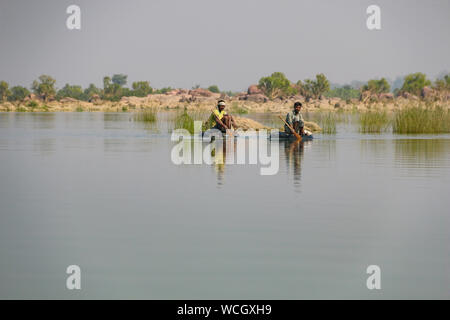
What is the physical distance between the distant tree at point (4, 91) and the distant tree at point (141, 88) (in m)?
19.4

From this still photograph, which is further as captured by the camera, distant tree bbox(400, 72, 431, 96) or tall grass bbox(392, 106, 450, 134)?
distant tree bbox(400, 72, 431, 96)

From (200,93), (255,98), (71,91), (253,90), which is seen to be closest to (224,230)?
(255,98)

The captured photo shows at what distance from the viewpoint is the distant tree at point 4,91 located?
10012 centimetres

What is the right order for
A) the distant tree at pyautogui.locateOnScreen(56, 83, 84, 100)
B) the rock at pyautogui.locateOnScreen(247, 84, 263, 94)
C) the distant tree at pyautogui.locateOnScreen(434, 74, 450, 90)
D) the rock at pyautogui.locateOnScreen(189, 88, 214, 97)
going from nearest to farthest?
the distant tree at pyautogui.locateOnScreen(434, 74, 450, 90) → the rock at pyautogui.locateOnScreen(247, 84, 263, 94) → the rock at pyautogui.locateOnScreen(189, 88, 214, 97) → the distant tree at pyautogui.locateOnScreen(56, 83, 84, 100)

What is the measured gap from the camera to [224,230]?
7.85 meters

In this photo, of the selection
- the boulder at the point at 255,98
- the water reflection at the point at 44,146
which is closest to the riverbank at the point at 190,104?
the boulder at the point at 255,98

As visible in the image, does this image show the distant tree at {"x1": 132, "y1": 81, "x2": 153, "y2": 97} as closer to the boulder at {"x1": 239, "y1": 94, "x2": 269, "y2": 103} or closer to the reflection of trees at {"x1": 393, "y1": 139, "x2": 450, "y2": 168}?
the boulder at {"x1": 239, "y1": 94, "x2": 269, "y2": 103}

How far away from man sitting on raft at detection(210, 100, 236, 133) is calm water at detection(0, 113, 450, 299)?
25.9 feet

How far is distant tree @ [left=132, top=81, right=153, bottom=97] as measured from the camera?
109 meters

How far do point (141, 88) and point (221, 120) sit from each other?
89.7m

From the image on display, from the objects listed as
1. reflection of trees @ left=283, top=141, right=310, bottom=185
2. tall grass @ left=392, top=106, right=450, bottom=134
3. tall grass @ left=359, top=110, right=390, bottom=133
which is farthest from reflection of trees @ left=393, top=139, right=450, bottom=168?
tall grass @ left=359, top=110, right=390, bottom=133

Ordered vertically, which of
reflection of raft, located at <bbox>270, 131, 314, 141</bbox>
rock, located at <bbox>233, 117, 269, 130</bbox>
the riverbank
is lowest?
reflection of raft, located at <bbox>270, 131, 314, 141</bbox>

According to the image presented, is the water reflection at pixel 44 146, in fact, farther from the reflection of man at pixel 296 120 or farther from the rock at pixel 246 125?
the rock at pixel 246 125

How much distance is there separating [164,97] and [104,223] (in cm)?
9252
